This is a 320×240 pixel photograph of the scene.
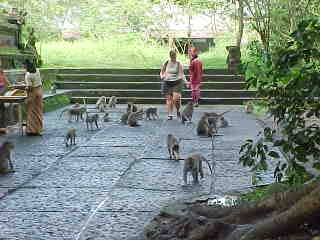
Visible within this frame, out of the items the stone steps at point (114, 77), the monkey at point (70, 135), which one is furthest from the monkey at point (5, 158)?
the stone steps at point (114, 77)

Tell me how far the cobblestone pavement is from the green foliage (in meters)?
1.72

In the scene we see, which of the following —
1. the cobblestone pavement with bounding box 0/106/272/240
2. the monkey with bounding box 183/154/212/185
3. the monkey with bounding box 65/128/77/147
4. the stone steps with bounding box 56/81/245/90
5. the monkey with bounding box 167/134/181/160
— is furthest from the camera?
the stone steps with bounding box 56/81/245/90

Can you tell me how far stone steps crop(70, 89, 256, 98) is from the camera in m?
20.7

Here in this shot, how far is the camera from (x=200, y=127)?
12.2m

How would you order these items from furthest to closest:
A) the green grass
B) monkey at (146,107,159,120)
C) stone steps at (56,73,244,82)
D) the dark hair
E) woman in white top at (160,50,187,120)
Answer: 1. the green grass
2. stone steps at (56,73,244,82)
3. monkey at (146,107,159,120)
4. woman in white top at (160,50,187,120)
5. the dark hair

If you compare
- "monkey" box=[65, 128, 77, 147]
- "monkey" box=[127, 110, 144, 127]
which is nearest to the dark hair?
"monkey" box=[65, 128, 77, 147]

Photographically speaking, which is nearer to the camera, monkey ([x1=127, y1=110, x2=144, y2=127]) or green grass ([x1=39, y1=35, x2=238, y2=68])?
monkey ([x1=127, y1=110, x2=144, y2=127])

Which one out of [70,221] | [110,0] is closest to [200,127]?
[70,221]

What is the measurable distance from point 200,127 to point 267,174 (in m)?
4.10

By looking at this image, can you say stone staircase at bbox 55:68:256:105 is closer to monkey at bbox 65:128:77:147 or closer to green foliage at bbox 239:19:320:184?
monkey at bbox 65:128:77:147

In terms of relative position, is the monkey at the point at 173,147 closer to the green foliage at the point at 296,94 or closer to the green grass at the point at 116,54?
the green foliage at the point at 296,94

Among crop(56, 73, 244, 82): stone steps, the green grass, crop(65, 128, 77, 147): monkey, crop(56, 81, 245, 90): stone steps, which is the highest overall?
the green grass

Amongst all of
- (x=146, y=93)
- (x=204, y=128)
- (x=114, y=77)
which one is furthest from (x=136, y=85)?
(x=204, y=128)

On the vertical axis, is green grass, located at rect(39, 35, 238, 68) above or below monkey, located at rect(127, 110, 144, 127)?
above
